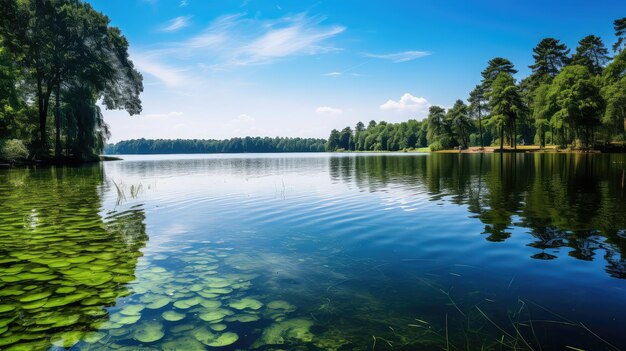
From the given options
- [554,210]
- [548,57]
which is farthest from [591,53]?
[554,210]

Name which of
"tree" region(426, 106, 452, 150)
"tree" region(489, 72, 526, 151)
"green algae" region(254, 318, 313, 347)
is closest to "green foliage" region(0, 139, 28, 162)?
"green algae" region(254, 318, 313, 347)

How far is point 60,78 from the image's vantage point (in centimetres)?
5034

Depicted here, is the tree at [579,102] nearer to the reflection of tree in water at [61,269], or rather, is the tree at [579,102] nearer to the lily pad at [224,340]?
the reflection of tree in water at [61,269]

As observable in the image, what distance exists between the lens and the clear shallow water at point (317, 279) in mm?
4602

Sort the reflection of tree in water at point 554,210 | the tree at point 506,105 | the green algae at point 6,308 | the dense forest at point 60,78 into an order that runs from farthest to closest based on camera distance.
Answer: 1. the tree at point 506,105
2. the dense forest at point 60,78
3. the reflection of tree in water at point 554,210
4. the green algae at point 6,308

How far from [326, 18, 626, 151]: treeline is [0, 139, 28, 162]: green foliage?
3316 inches

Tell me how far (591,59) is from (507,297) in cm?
10723

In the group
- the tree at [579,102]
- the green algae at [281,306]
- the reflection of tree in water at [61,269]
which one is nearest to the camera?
the reflection of tree in water at [61,269]

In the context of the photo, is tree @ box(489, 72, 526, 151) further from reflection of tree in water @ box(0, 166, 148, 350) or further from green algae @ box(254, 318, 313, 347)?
green algae @ box(254, 318, 313, 347)

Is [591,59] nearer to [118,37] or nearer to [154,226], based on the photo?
[118,37]

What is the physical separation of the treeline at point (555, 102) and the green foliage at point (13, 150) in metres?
84.2

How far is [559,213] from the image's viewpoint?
1264 centimetres

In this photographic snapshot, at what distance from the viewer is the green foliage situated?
143 feet

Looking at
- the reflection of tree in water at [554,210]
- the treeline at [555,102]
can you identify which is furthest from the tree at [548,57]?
the reflection of tree in water at [554,210]
